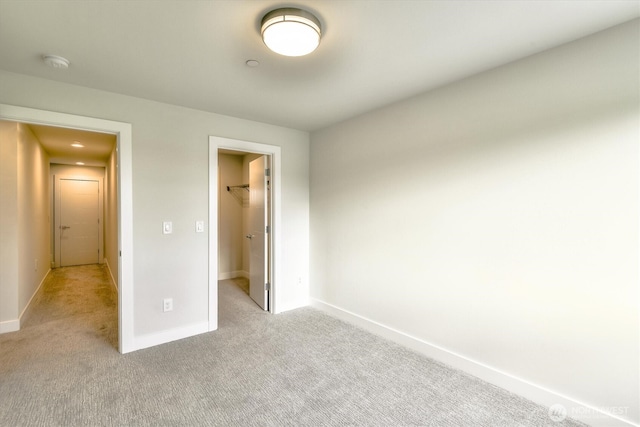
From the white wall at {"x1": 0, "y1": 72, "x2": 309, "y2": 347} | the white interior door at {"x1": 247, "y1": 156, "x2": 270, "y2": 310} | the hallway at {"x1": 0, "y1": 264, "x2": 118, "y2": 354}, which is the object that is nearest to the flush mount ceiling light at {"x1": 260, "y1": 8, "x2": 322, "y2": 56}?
the white wall at {"x1": 0, "y1": 72, "x2": 309, "y2": 347}

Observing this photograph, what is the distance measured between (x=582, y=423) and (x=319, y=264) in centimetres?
276

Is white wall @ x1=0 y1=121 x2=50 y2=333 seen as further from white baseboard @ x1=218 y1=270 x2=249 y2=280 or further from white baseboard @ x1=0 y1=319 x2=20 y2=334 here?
white baseboard @ x1=218 y1=270 x2=249 y2=280

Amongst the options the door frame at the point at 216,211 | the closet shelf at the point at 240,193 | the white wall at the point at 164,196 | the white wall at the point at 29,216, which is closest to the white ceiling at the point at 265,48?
the white wall at the point at 164,196

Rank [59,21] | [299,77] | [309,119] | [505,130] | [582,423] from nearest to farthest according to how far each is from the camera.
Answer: [59,21] < [582,423] < [505,130] < [299,77] < [309,119]

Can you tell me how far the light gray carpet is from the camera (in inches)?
75.0

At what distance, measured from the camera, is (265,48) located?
1940 mm

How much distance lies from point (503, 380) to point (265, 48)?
293cm

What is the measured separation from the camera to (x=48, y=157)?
5.70 meters

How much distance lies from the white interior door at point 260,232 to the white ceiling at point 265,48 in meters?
1.40

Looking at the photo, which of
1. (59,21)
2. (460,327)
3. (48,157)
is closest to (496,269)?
(460,327)

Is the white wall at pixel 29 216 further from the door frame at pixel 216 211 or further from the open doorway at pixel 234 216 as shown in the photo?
the open doorway at pixel 234 216

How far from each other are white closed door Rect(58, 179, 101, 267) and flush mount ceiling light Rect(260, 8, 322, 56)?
731 centimetres

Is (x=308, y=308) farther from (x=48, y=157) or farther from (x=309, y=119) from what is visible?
(x=48, y=157)

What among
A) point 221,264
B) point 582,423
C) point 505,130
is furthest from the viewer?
point 221,264
